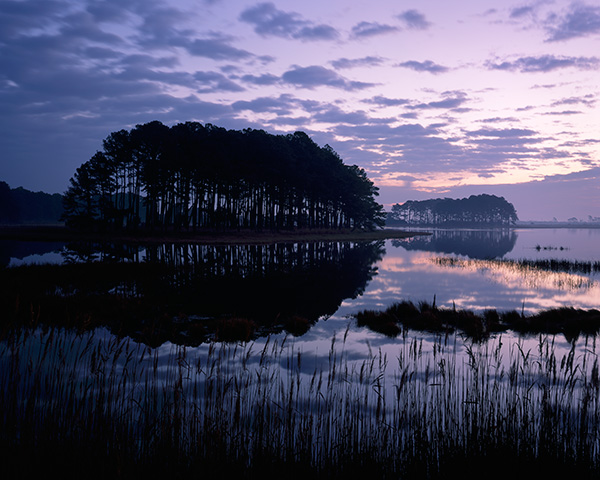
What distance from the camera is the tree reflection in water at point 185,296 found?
14344 mm

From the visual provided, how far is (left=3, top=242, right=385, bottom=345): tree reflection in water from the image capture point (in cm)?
1434

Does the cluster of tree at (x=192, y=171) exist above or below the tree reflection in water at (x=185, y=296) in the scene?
above

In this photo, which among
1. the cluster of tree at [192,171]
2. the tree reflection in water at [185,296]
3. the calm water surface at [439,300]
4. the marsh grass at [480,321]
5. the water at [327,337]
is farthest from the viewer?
the cluster of tree at [192,171]

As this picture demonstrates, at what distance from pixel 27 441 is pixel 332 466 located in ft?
13.9

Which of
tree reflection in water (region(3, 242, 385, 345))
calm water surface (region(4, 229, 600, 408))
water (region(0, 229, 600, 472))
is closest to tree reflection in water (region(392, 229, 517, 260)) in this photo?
calm water surface (region(4, 229, 600, 408))

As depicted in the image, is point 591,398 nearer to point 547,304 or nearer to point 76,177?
point 547,304

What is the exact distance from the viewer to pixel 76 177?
83688mm

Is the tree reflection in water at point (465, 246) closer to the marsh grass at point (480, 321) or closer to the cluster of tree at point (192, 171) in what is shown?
the cluster of tree at point (192, 171)

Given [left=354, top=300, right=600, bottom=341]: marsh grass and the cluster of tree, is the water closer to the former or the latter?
[left=354, top=300, right=600, bottom=341]: marsh grass

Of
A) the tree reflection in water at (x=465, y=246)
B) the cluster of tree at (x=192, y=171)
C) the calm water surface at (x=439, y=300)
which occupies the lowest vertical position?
the calm water surface at (x=439, y=300)

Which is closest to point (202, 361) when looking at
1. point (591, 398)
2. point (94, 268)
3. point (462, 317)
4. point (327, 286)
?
point (591, 398)

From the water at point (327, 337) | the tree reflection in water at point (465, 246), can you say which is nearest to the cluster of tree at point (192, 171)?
the tree reflection in water at point (465, 246)

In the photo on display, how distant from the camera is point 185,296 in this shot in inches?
845

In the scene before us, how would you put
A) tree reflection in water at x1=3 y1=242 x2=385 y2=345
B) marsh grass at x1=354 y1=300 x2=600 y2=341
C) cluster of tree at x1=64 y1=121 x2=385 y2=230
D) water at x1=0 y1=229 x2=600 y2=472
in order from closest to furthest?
water at x1=0 y1=229 x2=600 y2=472, tree reflection in water at x1=3 y1=242 x2=385 y2=345, marsh grass at x1=354 y1=300 x2=600 y2=341, cluster of tree at x1=64 y1=121 x2=385 y2=230
